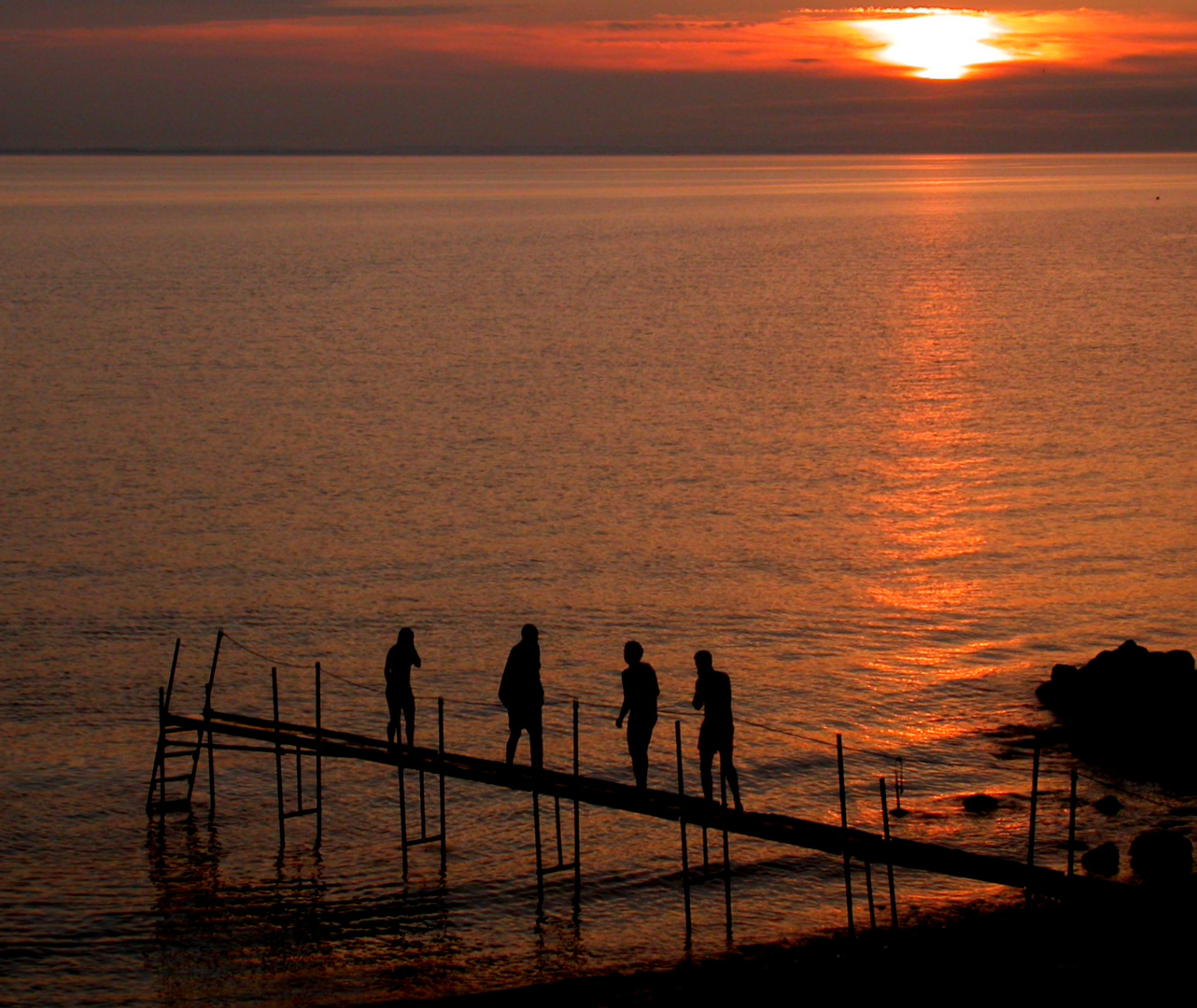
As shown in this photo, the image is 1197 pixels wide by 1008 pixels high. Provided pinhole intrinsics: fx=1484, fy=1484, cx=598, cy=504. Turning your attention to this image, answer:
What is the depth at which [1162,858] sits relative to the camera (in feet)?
66.0

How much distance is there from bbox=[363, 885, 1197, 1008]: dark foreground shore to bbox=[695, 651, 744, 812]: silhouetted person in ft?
7.34

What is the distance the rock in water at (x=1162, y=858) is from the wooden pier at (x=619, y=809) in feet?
5.62

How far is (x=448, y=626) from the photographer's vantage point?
113 feet

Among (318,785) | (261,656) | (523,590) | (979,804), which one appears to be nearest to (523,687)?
(318,785)

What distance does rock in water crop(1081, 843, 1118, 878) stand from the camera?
20.4 metres

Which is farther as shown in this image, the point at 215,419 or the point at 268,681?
the point at 215,419

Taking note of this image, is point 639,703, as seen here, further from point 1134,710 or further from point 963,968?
point 1134,710

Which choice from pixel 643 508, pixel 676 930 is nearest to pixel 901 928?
pixel 676 930

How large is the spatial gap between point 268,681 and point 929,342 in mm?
68863

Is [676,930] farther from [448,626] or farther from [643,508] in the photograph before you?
[643,508]

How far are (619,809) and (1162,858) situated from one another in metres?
7.46

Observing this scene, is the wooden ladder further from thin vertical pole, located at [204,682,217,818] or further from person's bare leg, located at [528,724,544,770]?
person's bare leg, located at [528,724,544,770]

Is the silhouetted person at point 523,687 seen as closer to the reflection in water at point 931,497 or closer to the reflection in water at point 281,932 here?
the reflection in water at point 281,932

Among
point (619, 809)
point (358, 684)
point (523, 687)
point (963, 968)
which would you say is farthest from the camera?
point (358, 684)
